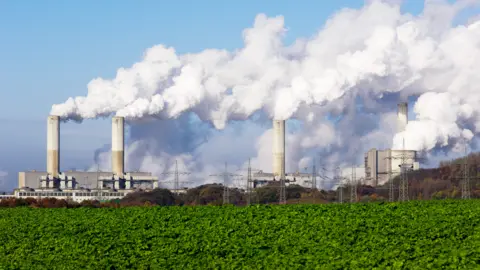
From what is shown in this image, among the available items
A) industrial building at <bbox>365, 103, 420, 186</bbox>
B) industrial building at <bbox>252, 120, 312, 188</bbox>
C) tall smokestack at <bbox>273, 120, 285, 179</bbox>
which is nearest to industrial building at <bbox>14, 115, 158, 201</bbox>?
industrial building at <bbox>252, 120, 312, 188</bbox>

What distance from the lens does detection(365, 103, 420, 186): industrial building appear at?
9200 centimetres

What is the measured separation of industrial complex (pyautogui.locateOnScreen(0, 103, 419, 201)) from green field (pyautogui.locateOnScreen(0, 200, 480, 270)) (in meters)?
60.9

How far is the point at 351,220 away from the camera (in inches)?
940

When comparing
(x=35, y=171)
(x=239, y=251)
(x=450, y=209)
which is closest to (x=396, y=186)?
(x=35, y=171)

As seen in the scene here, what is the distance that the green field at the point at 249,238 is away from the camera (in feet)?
54.2

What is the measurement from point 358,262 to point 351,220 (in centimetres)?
870

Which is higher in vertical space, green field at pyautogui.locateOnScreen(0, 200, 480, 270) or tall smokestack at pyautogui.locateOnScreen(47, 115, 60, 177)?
tall smokestack at pyautogui.locateOnScreen(47, 115, 60, 177)

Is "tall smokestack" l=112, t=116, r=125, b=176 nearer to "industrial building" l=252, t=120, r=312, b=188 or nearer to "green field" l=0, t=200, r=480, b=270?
"industrial building" l=252, t=120, r=312, b=188

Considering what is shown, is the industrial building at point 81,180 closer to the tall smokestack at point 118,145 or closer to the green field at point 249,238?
the tall smokestack at point 118,145

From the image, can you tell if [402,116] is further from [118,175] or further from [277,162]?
[118,175]

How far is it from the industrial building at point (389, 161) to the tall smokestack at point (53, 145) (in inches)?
1441

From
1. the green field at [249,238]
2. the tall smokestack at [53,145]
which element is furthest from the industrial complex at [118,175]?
the green field at [249,238]

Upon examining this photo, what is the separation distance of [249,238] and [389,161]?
7807cm

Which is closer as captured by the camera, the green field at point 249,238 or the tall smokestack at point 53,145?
the green field at point 249,238
